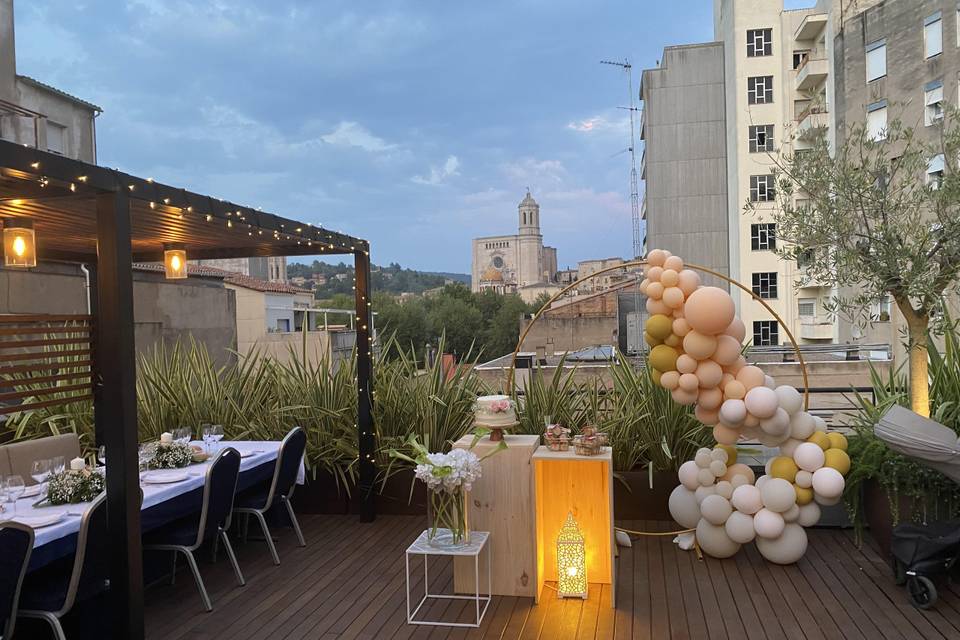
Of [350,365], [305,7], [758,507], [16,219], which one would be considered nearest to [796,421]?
[758,507]

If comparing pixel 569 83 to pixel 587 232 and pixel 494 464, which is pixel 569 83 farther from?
pixel 494 464

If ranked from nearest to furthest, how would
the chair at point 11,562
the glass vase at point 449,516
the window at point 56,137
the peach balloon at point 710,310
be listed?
the chair at point 11,562
the glass vase at point 449,516
the peach balloon at point 710,310
the window at point 56,137

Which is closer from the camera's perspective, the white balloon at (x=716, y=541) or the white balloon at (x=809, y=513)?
the white balloon at (x=809, y=513)

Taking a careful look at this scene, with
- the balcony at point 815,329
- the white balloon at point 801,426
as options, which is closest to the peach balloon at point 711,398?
the white balloon at point 801,426

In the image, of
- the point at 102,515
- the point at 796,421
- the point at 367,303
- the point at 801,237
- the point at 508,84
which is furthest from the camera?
the point at 508,84

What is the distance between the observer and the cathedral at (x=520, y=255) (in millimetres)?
107938

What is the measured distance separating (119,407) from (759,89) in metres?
28.5

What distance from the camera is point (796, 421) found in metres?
4.36

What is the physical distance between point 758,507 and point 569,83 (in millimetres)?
63606

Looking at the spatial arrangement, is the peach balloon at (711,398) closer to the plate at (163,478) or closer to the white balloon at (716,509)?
the white balloon at (716,509)

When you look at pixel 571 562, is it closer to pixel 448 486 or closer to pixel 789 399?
pixel 448 486

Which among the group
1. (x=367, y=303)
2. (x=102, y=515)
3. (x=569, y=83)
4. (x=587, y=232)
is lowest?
(x=102, y=515)

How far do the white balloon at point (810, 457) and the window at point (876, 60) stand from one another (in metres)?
19.3

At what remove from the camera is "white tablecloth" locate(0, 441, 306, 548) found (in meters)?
3.25
